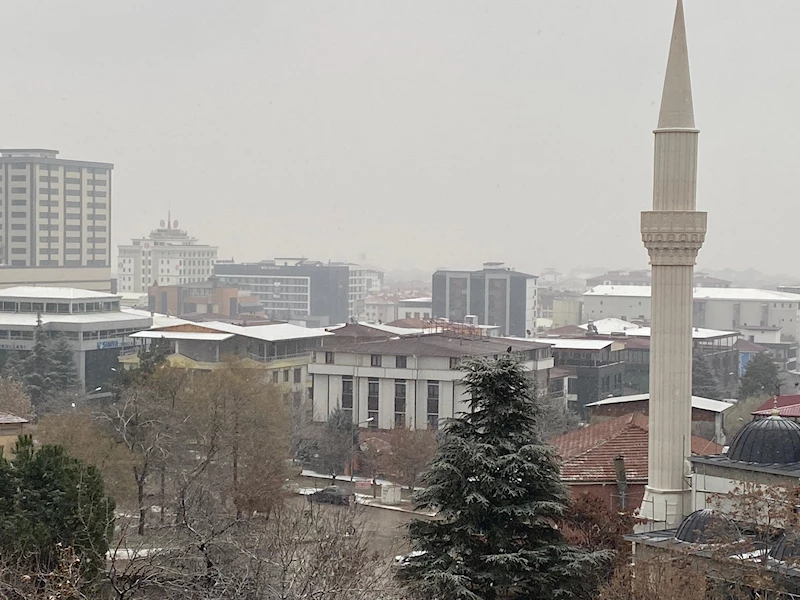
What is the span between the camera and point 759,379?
36125 mm

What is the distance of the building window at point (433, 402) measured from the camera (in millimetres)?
28812

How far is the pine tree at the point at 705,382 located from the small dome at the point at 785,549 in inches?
1060

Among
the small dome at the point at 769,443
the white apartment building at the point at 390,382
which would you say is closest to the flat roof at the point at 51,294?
the white apartment building at the point at 390,382

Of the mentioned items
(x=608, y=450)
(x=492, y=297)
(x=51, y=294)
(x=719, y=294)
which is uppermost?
(x=51, y=294)

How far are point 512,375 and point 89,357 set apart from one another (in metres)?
30.8

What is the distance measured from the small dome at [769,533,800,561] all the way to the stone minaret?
2950mm

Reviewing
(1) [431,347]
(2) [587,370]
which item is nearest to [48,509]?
(1) [431,347]

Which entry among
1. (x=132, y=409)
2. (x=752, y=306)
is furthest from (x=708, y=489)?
(x=752, y=306)

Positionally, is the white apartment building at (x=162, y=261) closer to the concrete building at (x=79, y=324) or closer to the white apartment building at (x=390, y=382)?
the concrete building at (x=79, y=324)

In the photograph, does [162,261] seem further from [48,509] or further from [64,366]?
[48,509]

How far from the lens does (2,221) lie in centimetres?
7288

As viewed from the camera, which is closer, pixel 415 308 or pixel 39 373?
pixel 39 373

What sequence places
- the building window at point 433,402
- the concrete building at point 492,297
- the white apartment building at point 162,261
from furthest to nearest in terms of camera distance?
the white apartment building at point 162,261
the concrete building at point 492,297
the building window at point 433,402

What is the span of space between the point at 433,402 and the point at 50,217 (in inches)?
1963
